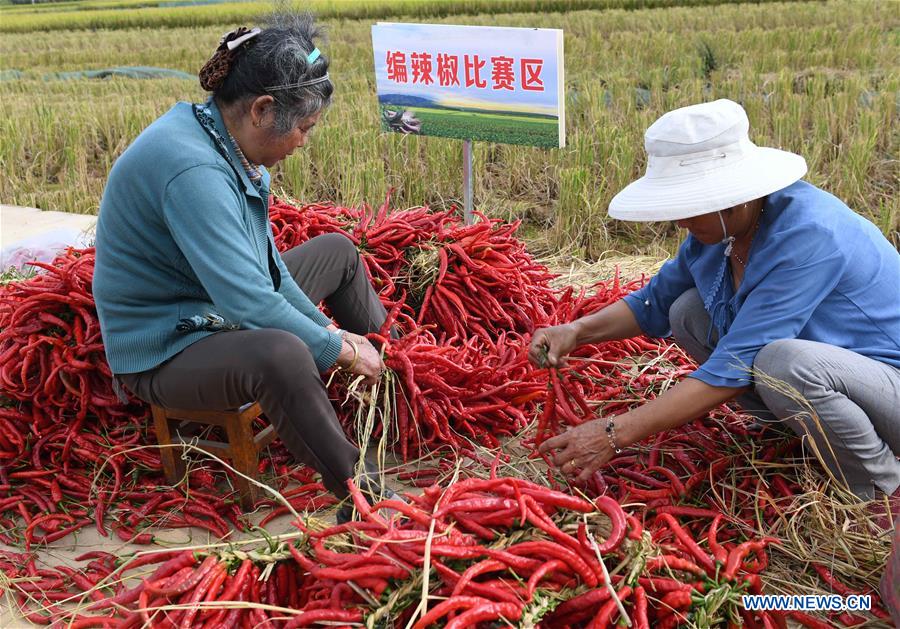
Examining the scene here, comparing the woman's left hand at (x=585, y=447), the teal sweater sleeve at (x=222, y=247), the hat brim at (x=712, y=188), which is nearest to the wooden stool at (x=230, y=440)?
the teal sweater sleeve at (x=222, y=247)

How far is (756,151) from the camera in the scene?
2.51 meters

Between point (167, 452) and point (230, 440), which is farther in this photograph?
point (167, 452)

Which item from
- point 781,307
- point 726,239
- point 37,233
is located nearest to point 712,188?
point 726,239

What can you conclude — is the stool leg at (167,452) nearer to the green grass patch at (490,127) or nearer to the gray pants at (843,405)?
the gray pants at (843,405)

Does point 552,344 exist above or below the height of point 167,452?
above

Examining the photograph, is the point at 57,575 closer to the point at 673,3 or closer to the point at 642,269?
the point at 642,269

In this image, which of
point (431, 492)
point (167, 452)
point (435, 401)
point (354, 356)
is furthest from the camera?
point (435, 401)

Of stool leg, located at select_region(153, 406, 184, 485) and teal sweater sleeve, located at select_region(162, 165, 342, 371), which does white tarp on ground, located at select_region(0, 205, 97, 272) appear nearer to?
stool leg, located at select_region(153, 406, 184, 485)

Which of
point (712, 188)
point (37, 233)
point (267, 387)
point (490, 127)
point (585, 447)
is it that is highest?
point (712, 188)

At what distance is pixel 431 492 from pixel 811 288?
1193mm

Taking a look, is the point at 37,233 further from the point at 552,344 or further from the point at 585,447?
the point at 585,447

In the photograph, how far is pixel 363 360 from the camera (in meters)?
2.82

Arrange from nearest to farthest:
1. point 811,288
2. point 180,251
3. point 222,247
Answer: point 811,288 < point 222,247 < point 180,251

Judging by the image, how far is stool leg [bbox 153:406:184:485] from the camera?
2.95 meters
